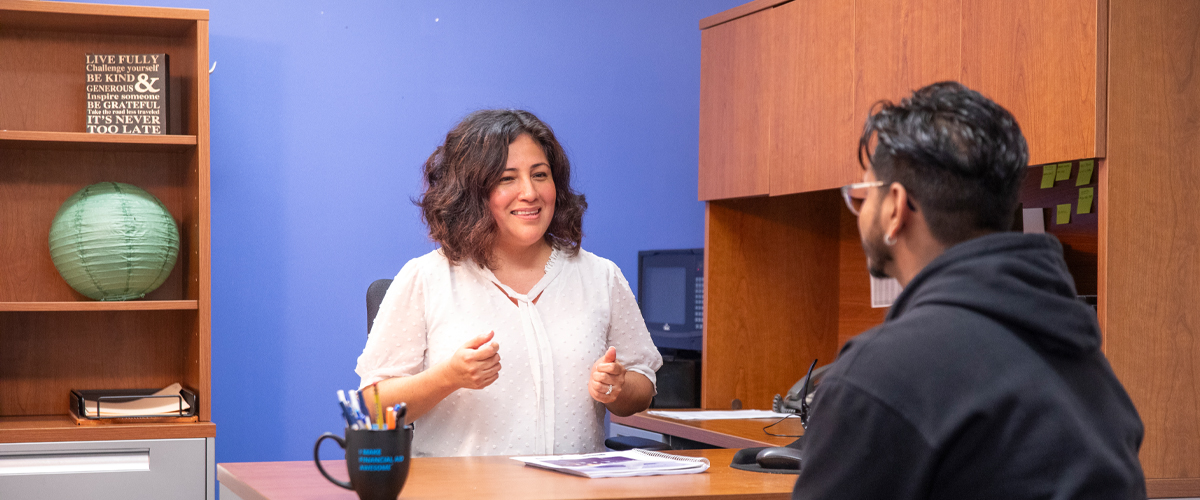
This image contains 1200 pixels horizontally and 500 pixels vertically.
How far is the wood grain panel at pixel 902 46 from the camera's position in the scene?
2467 mm

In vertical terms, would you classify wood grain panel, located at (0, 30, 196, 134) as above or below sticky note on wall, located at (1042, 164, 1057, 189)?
above

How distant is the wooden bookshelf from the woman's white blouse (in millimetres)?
1051

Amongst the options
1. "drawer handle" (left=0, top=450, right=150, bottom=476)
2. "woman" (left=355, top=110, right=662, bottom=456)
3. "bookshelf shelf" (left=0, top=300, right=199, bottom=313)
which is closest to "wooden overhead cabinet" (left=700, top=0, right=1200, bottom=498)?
"woman" (left=355, top=110, right=662, bottom=456)

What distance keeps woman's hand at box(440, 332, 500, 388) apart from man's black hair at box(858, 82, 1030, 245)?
32.6 inches

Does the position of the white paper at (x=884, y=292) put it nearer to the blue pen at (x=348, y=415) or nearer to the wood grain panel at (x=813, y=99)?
the wood grain panel at (x=813, y=99)

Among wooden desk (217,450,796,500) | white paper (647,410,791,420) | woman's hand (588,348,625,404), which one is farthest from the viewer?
white paper (647,410,791,420)

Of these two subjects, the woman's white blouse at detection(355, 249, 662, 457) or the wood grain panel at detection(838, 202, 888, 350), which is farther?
the wood grain panel at detection(838, 202, 888, 350)

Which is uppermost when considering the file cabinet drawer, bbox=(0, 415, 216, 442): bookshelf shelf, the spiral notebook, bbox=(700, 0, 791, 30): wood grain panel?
bbox=(700, 0, 791, 30): wood grain panel

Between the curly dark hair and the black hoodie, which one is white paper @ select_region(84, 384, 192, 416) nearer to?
the curly dark hair

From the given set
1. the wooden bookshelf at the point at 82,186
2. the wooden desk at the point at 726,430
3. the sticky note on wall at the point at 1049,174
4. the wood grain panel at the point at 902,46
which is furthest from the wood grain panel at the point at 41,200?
the sticky note on wall at the point at 1049,174

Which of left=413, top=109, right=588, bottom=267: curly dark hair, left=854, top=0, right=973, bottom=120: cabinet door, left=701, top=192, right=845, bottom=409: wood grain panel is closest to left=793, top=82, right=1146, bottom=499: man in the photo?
left=413, top=109, right=588, bottom=267: curly dark hair

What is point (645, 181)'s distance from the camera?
386 centimetres

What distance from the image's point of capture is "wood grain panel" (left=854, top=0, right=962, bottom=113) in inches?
97.1

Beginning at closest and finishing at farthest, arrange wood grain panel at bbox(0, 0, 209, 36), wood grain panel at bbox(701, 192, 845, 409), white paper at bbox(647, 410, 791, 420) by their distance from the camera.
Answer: wood grain panel at bbox(0, 0, 209, 36) < white paper at bbox(647, 410, 791, 420) < wood grain panel at bbox(701, 192, 845, 409)
